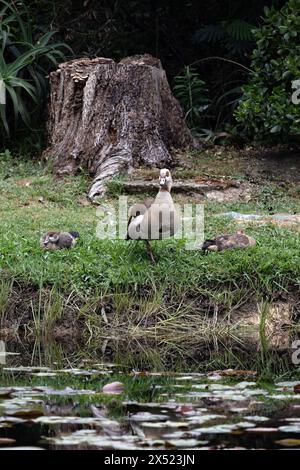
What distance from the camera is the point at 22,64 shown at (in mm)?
14609

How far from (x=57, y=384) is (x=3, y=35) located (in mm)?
8613

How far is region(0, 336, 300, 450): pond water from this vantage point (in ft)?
18.8

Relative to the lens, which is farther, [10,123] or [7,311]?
[10,123]

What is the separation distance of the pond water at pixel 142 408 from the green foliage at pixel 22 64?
6.83 meters

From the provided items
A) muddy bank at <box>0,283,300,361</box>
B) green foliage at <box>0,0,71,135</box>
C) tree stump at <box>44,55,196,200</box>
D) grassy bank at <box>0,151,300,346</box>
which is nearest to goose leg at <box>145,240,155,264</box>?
grassy bank at <box>0,151,300,346</box>

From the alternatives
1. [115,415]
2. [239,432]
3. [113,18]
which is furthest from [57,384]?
[113,18]

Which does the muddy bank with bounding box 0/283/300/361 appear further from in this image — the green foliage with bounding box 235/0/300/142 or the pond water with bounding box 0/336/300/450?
the green foliage with bounding box 235/0/300/142

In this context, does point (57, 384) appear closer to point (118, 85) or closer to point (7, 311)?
point (7, 311)

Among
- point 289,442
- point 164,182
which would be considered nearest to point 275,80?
point 164,182

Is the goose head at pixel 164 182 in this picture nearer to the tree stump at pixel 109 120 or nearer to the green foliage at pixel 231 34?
the tree stump at pixel 109 120

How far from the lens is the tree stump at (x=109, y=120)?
13219 mm

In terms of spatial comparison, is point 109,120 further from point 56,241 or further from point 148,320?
point 148,320

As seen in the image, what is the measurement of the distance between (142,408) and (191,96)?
931 centimetres

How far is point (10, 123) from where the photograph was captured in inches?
591
